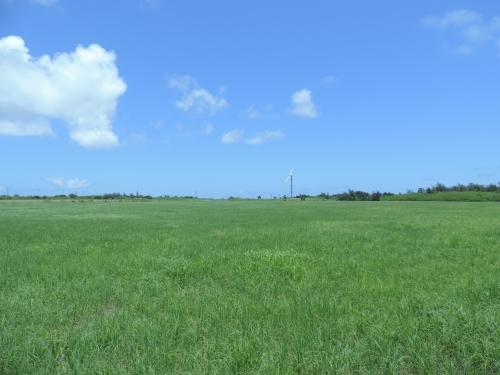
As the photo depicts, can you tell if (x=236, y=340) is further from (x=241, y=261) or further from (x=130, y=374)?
(x=241, y=261)

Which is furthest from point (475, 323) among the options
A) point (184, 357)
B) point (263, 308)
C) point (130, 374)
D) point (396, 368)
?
point (130, 374)

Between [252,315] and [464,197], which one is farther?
[464,197]

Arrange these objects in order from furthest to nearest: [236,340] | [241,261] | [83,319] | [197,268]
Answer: [241,261] → [197,268] → [83,319] → [236,340]

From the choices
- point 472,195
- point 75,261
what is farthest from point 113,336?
point 472,195

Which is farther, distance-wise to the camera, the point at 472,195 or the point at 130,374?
the point at 472,195

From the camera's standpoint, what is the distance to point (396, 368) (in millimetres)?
3203

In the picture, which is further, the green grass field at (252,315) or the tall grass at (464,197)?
the tall grass at (464,197)

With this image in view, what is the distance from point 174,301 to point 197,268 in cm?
213

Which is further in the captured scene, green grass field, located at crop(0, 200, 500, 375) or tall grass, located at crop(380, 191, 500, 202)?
tall grass, located at crop(380, 191, 500, 202)

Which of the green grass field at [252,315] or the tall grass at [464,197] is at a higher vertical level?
the tall grass at [464,197]

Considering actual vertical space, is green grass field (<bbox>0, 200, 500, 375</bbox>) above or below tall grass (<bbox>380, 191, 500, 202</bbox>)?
below

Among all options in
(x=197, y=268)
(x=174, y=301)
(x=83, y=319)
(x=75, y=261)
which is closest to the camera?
(x=83, y=319)

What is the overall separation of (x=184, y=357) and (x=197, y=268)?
380cm

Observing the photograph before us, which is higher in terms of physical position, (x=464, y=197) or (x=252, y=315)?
(x=464, y=197)
